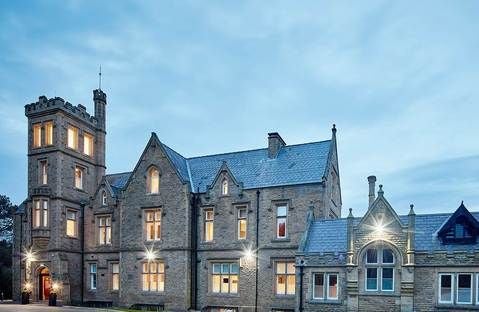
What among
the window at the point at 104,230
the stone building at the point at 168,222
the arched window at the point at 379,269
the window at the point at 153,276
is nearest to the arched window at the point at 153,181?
the stone building at the point at 168,222

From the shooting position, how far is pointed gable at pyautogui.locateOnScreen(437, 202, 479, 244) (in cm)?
2186

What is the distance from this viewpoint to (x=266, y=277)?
1138 inches

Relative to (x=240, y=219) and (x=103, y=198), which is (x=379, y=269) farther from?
(x=103, y=198)

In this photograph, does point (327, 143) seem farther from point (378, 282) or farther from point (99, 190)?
point (99, 190)

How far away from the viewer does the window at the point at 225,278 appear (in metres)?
30.1

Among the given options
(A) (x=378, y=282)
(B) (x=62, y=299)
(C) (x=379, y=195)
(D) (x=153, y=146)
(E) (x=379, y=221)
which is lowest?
(B) (x=62, y=299)

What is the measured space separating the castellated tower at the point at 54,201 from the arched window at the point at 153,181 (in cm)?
776

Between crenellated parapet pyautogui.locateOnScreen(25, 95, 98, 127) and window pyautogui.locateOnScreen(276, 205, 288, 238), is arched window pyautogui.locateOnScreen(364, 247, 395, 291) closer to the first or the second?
window pyautogui.locateOnScreen(276, 205, 288, 238)

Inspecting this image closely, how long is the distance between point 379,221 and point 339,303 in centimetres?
516

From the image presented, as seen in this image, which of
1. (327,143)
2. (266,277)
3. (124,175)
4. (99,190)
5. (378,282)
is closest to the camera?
(378,282)

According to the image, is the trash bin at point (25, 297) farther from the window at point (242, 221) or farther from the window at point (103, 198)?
the window at point (242, 221)

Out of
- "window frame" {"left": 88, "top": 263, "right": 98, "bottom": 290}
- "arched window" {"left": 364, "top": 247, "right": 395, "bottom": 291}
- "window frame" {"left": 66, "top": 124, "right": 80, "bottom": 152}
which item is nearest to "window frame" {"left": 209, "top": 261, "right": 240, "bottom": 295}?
"arched window" {"left": 364, "top": 247, "right": 395, "bottom": 291}

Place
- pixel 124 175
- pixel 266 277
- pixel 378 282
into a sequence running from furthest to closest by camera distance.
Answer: pixel 124 175 < pixel 266 277 < pixel 378 282

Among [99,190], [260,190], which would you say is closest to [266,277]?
[260,190]
